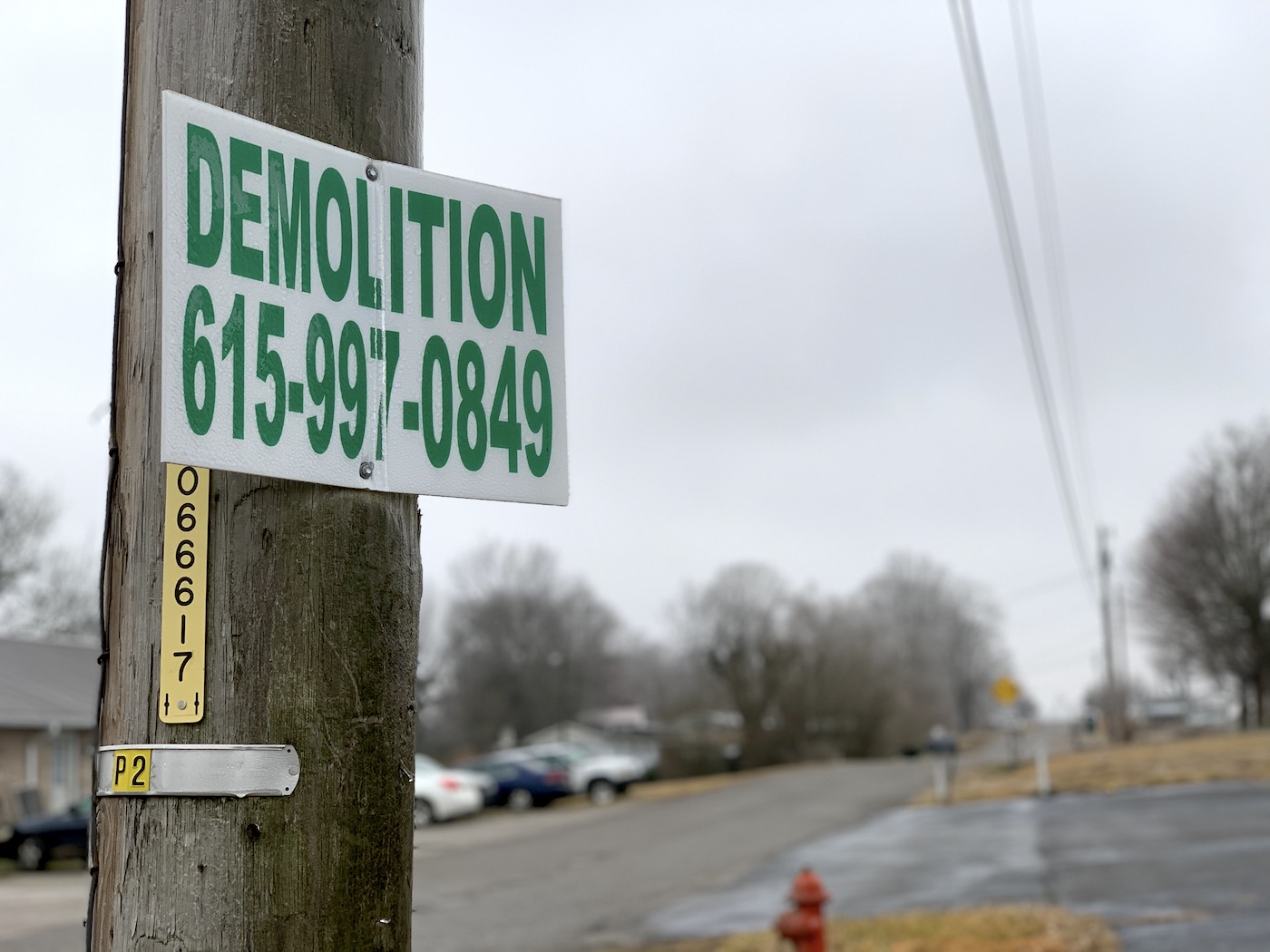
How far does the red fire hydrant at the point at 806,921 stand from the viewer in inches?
258

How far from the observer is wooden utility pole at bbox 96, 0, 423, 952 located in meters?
1.81

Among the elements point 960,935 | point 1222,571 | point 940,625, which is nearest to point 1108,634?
point 1222,571

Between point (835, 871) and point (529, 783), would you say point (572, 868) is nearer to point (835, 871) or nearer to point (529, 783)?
point (835, 871)

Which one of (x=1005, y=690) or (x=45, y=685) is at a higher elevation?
(x=45, y=685)

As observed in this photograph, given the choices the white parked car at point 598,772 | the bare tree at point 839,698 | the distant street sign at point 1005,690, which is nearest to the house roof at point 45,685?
the white parked car at point 598,772

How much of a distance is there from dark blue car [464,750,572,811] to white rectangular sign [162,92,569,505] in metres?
28.7

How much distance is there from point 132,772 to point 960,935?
8416mm

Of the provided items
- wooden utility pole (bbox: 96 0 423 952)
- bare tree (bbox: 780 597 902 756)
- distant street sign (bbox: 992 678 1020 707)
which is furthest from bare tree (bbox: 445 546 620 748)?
wooden utility pole (bbox: 96 0 423 952)

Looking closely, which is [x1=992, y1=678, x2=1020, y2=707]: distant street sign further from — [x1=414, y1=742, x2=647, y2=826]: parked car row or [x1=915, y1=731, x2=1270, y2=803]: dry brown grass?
[x1=414, y1=742, x2=647, y2=826]: parked car row

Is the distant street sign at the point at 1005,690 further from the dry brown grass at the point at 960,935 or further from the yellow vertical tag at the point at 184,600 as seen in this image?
the yellow vertical tag at the point at 184,600

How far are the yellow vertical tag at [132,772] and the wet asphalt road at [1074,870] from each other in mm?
8346

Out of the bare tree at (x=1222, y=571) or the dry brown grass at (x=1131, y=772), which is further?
the bare tree at (x=1222, y=571)

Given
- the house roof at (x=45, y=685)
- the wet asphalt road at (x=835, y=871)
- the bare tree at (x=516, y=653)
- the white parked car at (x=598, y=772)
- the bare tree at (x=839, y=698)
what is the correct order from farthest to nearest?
1. the bare tree at (x=516, y=653)
2. the bare tree at (x=839, y=698)
3. the white parked car at (x=598, y=772)
4. the house roof at (x=45, y=685)
5. the wet asphalt road at (x=835, y=871)

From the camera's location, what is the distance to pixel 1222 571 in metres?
50.9
